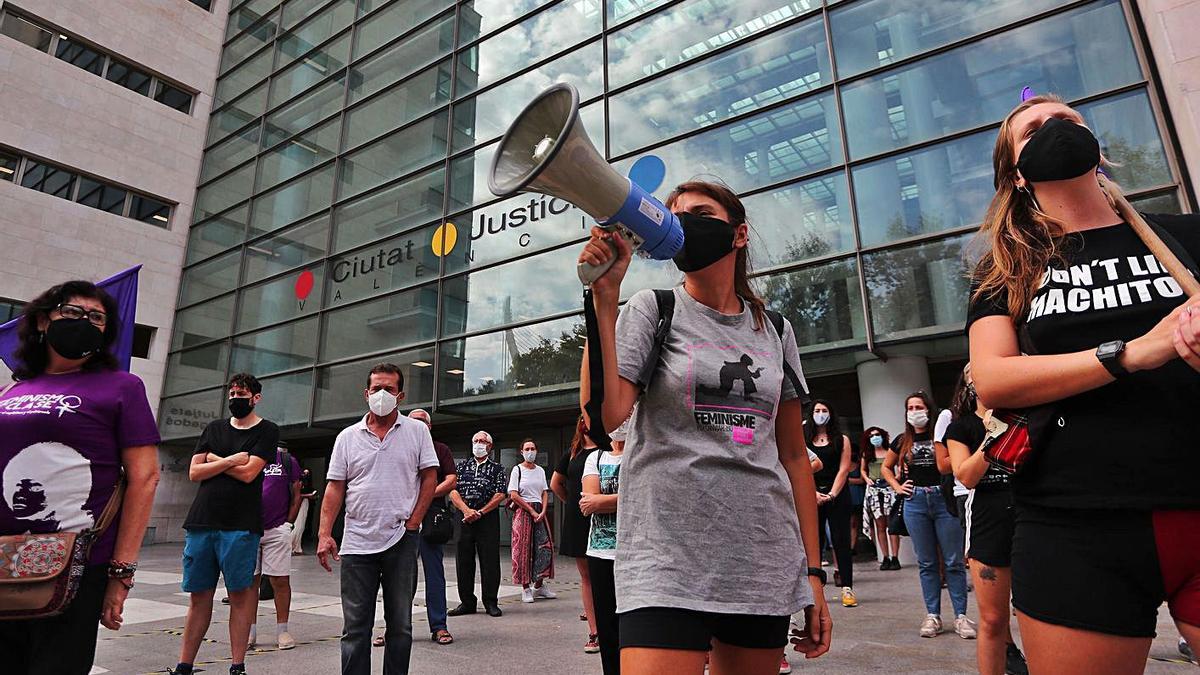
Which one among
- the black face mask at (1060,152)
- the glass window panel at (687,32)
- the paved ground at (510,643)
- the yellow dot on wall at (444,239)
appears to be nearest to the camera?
the black face mask at (1060,152)

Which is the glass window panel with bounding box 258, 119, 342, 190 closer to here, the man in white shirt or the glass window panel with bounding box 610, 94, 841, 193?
the glass window panel with bounding box 610, 94, 841, 193

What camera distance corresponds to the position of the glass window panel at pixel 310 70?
19.1 metres

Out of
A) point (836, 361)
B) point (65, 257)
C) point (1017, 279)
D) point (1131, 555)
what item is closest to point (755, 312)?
point (1017, 279)

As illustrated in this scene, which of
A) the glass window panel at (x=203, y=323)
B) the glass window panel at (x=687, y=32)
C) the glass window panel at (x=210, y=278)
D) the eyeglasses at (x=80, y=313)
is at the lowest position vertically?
the eyeglasses at (x=80, y=313)

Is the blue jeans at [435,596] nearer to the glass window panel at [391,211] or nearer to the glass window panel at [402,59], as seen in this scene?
the glass window panel at [391,211]

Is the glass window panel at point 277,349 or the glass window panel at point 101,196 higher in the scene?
the glass window panel at point 101,196

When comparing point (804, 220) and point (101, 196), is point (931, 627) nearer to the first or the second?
point (804, 220)

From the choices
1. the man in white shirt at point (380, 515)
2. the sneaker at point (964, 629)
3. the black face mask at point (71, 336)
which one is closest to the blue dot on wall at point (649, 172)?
the man in white shirt at point (380, 515)

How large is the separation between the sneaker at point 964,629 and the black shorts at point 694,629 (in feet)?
13.3

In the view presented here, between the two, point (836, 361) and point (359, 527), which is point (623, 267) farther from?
point (836, 361)

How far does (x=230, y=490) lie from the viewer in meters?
4.59

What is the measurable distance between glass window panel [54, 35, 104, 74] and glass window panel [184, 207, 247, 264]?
16.3 feet

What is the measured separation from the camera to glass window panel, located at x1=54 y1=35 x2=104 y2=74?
59.9 ft

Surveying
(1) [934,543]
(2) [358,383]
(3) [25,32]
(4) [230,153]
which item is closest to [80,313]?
(1) [934,543]
